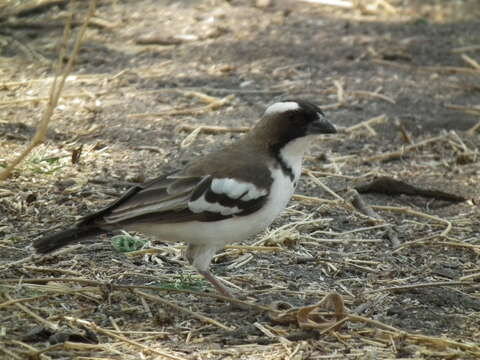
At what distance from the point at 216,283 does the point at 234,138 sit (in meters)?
2.95

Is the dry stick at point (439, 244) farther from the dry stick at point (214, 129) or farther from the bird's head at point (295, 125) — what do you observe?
the dry stick at point (214, 129)

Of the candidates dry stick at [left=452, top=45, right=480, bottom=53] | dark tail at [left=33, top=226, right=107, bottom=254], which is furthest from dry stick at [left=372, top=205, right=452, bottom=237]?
dry stick at [left=452, top=45, right=480, bottom=53]

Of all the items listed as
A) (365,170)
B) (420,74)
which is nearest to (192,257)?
(365,170)

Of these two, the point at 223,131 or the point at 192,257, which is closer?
the point at 192,257

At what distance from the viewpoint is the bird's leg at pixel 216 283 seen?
5332 millimetres

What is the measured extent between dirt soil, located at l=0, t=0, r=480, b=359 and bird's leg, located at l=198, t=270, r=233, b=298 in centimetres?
6

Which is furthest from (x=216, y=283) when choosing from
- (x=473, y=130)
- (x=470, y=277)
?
(x=473, y=130)

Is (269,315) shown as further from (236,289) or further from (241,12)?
(241,12)

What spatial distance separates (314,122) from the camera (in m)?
5.65

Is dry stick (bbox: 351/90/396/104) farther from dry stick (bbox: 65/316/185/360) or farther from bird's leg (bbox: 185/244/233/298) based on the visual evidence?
dry stick (bbox: 65/316/185/360)

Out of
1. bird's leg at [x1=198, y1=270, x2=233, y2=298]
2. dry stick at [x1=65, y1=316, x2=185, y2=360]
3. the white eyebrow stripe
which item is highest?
the white eyebrow stripe

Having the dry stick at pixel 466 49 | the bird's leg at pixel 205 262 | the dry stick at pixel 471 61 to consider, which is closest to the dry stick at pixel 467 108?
the dry stick at pixel 471 61

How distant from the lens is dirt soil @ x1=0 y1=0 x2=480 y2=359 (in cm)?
493

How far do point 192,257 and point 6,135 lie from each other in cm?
291
